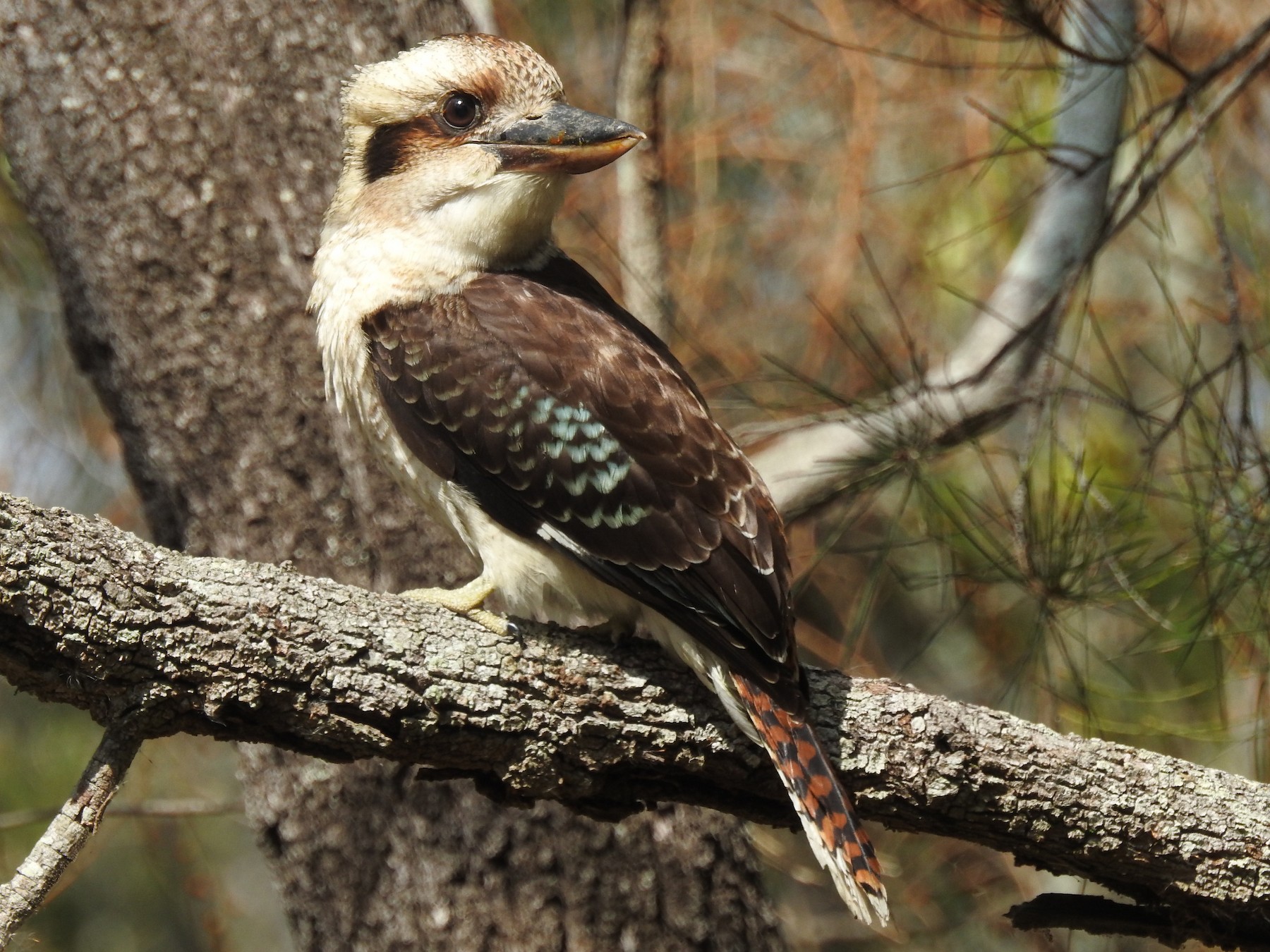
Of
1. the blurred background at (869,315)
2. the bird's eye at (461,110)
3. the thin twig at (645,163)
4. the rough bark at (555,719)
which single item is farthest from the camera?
the blurred background at (869,315)

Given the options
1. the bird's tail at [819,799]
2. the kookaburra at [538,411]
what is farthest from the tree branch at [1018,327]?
the bird's tail at [819,799]

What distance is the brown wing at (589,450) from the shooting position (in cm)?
219

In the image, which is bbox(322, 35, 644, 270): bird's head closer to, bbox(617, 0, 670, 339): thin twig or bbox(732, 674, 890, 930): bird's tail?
bbox(617, 0, 670, 339): thin twig

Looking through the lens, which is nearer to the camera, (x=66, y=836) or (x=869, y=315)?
(x=66, y=836)

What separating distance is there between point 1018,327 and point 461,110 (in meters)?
1.36

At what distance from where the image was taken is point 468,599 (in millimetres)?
2260

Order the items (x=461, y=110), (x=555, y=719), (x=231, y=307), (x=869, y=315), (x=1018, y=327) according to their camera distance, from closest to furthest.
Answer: (x=555, y=719), (x=461, y=110), (x=231, y=307), (x=1018, y=327), (x=869, y=315)

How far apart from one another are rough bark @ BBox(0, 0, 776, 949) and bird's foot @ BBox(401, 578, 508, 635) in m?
0.48

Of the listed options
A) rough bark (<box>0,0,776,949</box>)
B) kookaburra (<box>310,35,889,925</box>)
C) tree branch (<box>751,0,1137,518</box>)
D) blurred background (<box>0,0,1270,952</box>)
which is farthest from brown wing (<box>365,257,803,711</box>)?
blurred background (<box>0,0,1270,952</box>)

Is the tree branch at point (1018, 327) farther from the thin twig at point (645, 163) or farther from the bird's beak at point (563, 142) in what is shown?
the bird's beak at point (563, 142)

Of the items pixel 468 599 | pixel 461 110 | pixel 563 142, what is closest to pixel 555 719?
pixel 468 599

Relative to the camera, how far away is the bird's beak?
2398mm

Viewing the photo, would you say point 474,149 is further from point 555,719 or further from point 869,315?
point 869,315

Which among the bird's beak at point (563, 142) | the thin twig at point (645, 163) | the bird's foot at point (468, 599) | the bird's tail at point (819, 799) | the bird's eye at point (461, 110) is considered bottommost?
the bird's tail at point (819, 799)
